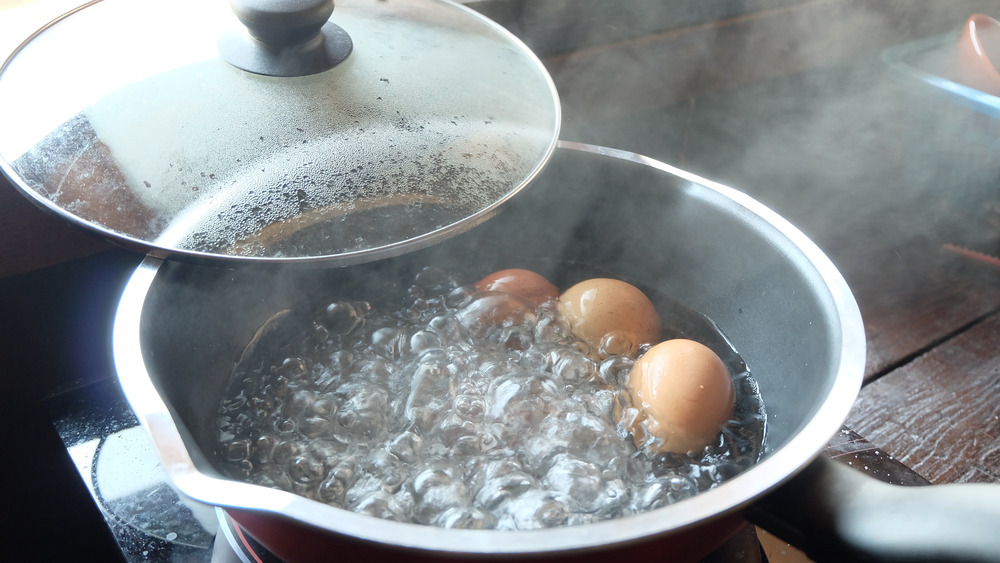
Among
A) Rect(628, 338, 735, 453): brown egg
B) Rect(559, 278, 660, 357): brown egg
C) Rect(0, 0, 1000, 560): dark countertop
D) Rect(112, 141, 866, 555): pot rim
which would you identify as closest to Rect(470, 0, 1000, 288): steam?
Rect(0, 0, 1000, 560): dark countertop

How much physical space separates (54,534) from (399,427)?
0.63 metres

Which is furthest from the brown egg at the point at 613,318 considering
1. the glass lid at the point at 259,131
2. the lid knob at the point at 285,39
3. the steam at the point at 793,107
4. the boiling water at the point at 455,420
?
the steam at the point at 793,107

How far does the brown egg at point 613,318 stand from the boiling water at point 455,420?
0.02m

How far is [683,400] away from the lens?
67cm

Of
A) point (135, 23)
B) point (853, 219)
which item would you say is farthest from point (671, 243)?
point (853, 219)

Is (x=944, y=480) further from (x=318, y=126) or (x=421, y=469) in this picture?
(x=318, y=126)

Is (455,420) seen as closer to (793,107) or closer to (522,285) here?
(522,285)

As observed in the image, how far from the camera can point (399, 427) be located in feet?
2.29

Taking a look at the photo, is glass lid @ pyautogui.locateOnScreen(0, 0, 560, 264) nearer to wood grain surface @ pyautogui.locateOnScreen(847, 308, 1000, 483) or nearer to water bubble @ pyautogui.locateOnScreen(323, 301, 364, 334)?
water bubble @ pyautogui.locateOnScreen(323, 301, 364, 334)

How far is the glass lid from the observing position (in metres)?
0.55

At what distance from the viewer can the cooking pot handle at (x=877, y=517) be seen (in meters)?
0.40

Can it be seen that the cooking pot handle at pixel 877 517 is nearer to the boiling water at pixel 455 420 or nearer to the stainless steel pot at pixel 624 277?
the stainless steel pot at pixel 624 277

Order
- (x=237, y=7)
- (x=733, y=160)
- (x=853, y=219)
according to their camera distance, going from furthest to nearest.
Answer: (x=733, y=160) → (x=853, y=219) → (x=237, y=7)

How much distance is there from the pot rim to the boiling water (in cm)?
16
